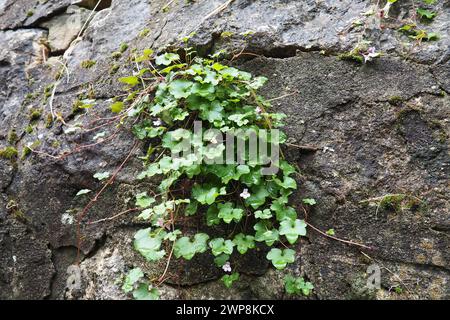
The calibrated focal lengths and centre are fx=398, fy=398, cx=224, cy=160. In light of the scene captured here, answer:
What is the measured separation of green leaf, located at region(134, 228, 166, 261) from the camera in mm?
1668

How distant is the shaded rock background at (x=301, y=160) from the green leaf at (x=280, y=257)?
16cm

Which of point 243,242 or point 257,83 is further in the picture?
point 257,83

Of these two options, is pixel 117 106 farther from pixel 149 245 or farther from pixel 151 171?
pixel 149 245

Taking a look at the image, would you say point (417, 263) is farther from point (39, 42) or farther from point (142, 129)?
point (39, 42)

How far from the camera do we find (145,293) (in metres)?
1.69

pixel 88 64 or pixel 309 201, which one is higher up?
pixel 88 64

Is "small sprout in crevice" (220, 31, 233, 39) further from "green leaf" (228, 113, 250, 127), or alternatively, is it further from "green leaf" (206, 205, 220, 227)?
"green leaf" (206, 205, 220, 227)

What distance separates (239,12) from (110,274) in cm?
164

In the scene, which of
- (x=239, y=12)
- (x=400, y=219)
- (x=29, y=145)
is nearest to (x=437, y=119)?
(x=400, y=219)

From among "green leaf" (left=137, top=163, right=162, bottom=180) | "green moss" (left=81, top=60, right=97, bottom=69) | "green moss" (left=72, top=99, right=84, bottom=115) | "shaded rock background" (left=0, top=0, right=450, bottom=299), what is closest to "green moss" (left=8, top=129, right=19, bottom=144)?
"shaded rock background" (left=0, top=0, right=450, bottom=299)

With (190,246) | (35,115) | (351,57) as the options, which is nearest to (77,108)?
(35,115)

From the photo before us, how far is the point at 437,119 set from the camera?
1.89 m

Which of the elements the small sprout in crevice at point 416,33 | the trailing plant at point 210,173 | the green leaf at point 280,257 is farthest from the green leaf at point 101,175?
the small sprout in crevice at point 416,33

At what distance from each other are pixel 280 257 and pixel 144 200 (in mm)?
682
